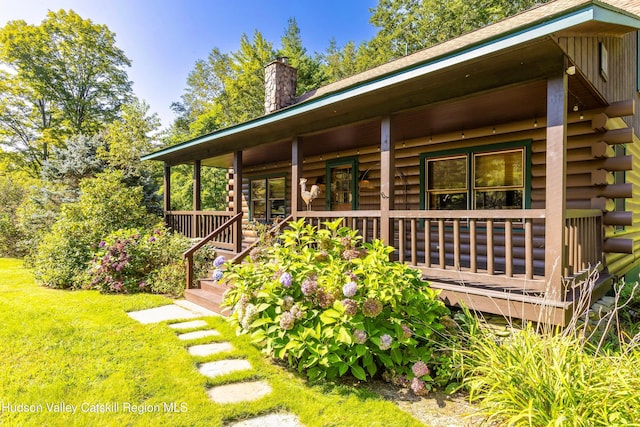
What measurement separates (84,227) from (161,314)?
12.4 ft

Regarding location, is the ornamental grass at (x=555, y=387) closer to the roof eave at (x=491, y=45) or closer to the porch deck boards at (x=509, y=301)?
the porch deck boards at (x=509, y=301)

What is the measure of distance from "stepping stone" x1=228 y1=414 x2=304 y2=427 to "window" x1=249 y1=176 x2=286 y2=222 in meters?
7.45

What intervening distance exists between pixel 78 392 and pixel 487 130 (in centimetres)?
611

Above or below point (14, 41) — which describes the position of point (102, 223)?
below

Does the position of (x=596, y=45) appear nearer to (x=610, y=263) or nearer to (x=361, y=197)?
(x=610, y=263)

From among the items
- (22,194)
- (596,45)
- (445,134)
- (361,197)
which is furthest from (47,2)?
(596,45)

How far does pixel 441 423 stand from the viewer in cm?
248

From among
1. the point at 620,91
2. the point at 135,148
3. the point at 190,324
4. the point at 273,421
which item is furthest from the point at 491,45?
the point at 135,148

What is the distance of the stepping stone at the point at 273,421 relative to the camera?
2.39 metres

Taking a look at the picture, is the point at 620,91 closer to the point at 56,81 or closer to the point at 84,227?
the point at 84,227

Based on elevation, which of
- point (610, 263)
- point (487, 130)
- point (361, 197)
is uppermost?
point (487, 130)

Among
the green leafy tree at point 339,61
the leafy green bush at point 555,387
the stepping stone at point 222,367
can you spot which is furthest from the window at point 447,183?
the green leafy tree at point 339,61

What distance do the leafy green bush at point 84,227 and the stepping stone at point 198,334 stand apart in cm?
366

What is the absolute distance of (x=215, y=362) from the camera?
338 centimetres
